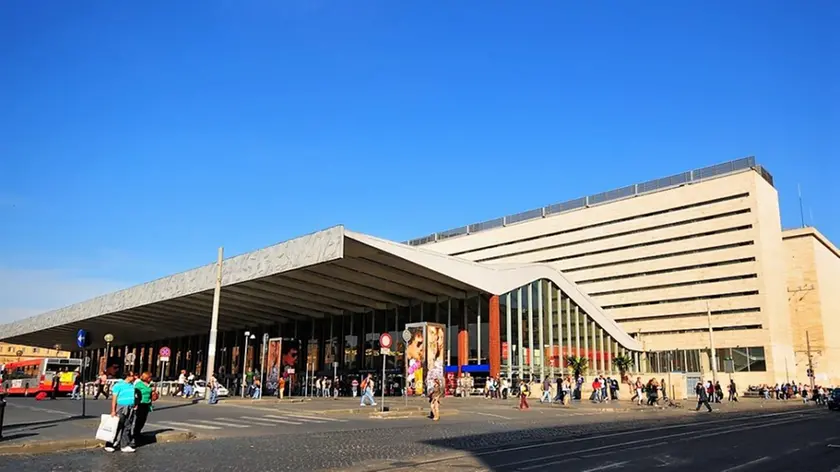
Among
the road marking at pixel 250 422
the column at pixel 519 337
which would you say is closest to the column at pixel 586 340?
the column at pixel 519 337

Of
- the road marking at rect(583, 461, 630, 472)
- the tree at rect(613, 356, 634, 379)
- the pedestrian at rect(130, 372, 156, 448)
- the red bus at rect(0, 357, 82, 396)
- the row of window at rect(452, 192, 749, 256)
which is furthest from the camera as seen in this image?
the row of window at rect(452, 192, 749, 256)

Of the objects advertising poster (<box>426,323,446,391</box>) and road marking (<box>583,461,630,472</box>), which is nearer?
road marking (<box>583,461,630,472</box>)

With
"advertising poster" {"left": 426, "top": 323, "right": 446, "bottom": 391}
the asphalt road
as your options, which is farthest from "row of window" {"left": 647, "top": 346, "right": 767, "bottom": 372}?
the asphalt road

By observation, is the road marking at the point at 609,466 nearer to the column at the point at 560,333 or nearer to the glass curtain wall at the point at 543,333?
the glass curtain wall at the point at 543,333

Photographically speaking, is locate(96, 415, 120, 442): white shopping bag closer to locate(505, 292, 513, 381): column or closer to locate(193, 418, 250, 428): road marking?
locate(193, 418, 250, 428): road marking

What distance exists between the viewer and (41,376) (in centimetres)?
4228

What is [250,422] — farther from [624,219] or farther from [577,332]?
[624,219]

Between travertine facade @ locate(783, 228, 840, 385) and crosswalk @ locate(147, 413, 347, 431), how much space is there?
90931 mm

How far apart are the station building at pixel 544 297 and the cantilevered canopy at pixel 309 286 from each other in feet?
0.56

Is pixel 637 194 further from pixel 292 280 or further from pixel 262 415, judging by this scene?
pixel 262 415

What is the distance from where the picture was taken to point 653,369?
266ft

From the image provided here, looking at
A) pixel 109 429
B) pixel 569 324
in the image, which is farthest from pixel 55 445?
pixel 569 324

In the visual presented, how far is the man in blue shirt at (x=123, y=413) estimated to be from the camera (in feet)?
45.1

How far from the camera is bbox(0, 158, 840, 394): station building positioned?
44969 mm
